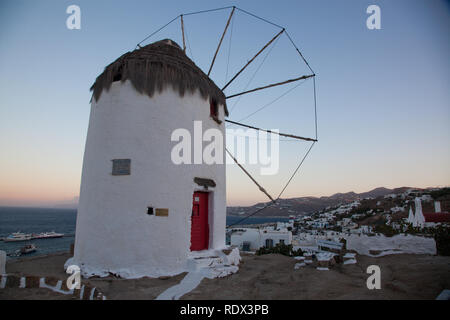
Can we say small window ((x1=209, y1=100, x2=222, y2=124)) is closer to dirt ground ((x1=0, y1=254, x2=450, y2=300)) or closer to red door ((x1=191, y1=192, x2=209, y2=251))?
red door ((x1=191, y1=192, x2=209, y2=251))

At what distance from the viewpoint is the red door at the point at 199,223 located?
8.55 m

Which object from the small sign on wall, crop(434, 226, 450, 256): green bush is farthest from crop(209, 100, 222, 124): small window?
crop(434, 226, 450, 256): green bush

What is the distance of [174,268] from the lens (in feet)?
23.9

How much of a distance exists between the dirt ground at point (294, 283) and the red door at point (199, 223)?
154 cm

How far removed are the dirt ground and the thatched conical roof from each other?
511 cm

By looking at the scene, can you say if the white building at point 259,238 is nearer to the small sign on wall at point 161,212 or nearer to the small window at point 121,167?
the small sign on wall at point 161,212

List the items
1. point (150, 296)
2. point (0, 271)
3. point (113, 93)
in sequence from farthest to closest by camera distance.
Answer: point (113, 93) → point (0, 271) → point (150, 296)

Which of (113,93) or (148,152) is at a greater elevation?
(113,93)

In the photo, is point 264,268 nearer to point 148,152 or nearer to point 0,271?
point 148,152

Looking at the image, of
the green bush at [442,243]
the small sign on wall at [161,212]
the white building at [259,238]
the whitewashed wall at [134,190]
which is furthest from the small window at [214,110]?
the white building at [259,238]

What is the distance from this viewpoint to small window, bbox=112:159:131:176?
294 inches

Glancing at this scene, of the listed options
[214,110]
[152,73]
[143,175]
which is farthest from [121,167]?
[214,110]
